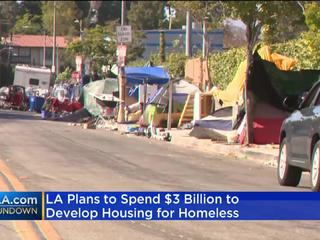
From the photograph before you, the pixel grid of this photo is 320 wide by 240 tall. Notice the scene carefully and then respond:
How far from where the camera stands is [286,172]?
1242 centimetres

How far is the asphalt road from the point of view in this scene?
8.17m

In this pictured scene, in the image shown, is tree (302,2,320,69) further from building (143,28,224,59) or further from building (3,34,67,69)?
building (3,34,67,69)

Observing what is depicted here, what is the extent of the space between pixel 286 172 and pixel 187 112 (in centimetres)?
1674

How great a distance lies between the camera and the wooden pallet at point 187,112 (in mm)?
28734

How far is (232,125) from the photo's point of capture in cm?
2236

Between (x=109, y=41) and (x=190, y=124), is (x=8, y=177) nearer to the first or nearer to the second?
(x=190, y=124)

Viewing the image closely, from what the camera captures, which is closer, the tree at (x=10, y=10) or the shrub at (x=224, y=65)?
the shrub at (x=224, y=65)

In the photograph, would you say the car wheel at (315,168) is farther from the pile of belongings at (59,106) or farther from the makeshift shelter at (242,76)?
the pile of belongings at (59,106)

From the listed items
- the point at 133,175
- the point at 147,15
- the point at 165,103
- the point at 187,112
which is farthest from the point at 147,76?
the point at 147,15

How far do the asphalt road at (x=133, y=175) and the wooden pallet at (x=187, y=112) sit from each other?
4405 mm

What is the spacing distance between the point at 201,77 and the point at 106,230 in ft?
84.1

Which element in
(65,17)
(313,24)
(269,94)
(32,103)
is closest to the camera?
(313,24)

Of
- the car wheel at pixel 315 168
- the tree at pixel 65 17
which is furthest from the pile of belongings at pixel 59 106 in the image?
the tree at pixel 65 17

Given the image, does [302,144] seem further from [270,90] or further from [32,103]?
[32,103]
